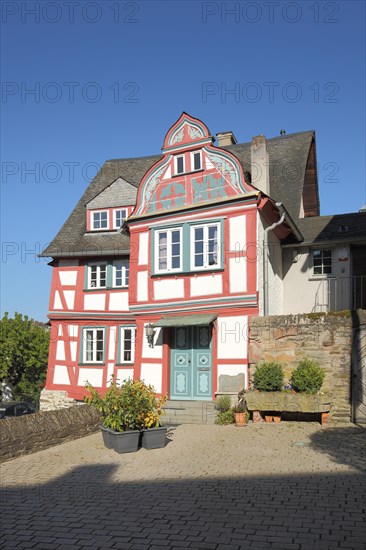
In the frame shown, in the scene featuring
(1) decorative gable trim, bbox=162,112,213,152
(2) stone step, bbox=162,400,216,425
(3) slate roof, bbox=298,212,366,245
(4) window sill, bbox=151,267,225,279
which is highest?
(1) decorative gable trim, bbox=162,112,213,152

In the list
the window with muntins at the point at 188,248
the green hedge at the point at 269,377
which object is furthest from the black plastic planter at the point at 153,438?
the window with muntins at the point at 188,248

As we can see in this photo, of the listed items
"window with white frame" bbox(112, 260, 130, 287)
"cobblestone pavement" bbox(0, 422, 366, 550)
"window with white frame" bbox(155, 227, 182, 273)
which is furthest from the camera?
"window with white frame" bbox(112, 260, 130, 287)

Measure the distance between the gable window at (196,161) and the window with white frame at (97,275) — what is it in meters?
6.75

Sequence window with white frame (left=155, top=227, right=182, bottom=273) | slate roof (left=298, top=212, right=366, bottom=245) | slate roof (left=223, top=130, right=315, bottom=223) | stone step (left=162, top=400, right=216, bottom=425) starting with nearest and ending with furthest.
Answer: stone step (left=162, top=400, right=216, bottom=425)
window with white frame (left=155, top=227, right=182, bottom=273)
slate roof (left=298, top=212, right=366, bottom=245)
slate roof (left=223, top=130, right=315, bottom=223)

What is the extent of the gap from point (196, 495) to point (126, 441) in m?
3.50

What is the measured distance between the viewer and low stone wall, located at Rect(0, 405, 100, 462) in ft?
34.7

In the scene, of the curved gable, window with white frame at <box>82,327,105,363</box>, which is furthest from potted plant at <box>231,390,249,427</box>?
window with white frame at <box>82,327,105,363</box>

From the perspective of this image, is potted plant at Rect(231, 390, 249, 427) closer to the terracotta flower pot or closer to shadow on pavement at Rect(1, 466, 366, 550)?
the terracotta flower pot

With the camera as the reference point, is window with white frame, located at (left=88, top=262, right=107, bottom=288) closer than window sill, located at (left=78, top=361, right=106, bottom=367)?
No

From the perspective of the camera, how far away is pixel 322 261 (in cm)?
1875

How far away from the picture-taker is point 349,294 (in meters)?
18.1

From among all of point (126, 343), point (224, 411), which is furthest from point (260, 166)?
point (126, 343)

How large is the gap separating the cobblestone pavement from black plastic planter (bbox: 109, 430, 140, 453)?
0.55 ft

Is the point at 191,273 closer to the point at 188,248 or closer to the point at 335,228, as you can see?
the point at 188,248
